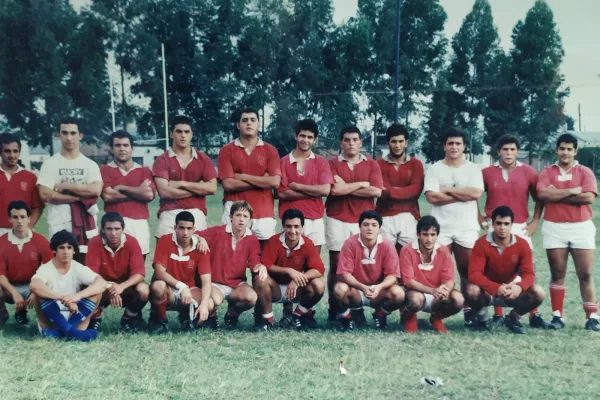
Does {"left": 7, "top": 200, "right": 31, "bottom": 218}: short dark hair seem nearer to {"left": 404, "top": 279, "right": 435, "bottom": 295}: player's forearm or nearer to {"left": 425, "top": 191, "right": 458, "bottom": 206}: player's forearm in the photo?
{"left": 404, "top": 279, "right": 435, "bottom": 295}: player's forearm

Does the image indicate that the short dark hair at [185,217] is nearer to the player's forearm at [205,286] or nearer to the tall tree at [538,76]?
the player's forearm at [205,286]

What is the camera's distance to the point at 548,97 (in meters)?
32.1

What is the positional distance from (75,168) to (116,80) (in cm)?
2399

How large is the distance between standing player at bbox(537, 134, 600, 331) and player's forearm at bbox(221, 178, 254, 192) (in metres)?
2.64

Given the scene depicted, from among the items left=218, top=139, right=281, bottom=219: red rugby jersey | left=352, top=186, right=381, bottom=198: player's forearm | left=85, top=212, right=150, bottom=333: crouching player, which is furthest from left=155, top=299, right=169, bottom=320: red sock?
left=352, top=186, right=381, bottom=198: player's forearm

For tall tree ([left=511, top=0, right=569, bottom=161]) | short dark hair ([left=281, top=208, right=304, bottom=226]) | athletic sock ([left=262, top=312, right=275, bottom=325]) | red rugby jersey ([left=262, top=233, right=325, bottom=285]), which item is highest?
tall tree ([left=511, top=0, right=569, bottom=161])

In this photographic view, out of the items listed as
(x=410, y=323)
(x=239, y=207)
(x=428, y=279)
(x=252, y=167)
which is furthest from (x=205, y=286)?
(x=428, y=279)

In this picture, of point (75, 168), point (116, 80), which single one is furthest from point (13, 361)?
point (116, 80)

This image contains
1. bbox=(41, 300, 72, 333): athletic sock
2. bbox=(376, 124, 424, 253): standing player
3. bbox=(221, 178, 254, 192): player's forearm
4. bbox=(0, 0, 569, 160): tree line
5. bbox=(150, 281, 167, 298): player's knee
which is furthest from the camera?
bbox=(0, 0, 569, 160): tree line

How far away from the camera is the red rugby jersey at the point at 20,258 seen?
578 centimetres

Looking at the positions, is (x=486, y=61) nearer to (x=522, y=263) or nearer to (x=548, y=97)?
(x=548, y=97)

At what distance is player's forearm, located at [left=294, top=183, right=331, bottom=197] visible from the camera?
590 cm

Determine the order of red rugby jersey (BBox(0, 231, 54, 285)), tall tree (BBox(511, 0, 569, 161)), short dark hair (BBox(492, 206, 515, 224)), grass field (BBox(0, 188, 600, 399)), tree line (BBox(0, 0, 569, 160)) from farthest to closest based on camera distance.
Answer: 1. tall tree (BBox(511, 0, 569, 161))
2. tree line (BBox(0, 0, 569, 160))
3. red rugby jersey (BBox(0, 231, 54, 285))
4. short dark hair (BBox(492, 206, 515, 224))
5. grass field (BBox(0, 188, 600, 399))

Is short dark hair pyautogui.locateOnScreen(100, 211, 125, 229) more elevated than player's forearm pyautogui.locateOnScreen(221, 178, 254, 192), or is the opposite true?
player's forearm pyautogui.locateOnScreen(221, 178, 254, 192)
